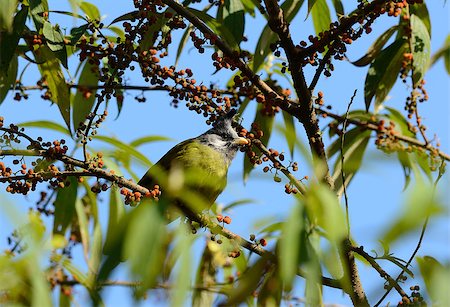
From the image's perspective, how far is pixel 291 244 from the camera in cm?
180

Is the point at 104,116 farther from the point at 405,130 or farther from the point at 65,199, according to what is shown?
the point at 405,130

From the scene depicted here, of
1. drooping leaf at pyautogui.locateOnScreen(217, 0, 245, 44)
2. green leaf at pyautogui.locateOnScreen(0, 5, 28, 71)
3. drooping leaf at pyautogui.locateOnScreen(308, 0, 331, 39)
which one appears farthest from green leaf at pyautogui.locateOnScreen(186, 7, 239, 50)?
green leaf at pyautogui.locateOnScreen(0, 5, 28, 71)

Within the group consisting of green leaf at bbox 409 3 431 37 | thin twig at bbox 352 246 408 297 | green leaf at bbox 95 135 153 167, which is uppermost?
green leaf at bbox 409 3 431 37

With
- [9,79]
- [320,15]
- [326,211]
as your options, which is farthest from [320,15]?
[326,211]

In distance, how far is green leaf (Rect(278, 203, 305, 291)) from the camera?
174 cm

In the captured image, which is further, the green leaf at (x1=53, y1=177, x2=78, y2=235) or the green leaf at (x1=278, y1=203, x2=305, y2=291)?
the green leaf at (x1=53, y1=177, x2=78, y2=235)

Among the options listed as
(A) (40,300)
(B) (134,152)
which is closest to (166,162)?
(B) (134,152)

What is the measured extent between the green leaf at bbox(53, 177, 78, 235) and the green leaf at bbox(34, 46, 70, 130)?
0.37 meters

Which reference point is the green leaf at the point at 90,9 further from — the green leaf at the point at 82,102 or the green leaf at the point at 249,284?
the green leaf at the point at 249,284

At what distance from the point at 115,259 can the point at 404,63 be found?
2.23m

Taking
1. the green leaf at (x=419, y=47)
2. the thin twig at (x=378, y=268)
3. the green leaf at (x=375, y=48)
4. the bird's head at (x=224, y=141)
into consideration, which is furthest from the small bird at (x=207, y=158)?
the thin twig at (x=378, y=268)

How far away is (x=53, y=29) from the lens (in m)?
3.24

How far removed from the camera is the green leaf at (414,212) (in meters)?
1.71

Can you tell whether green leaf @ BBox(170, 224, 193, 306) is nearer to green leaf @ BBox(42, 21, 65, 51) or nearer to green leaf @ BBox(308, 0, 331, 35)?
green leaf @ BBox(42, 21, 65, 51)
